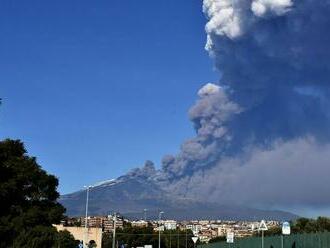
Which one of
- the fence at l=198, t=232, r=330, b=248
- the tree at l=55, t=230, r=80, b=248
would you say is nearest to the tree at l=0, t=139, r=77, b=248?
the tree at l=55, t=230, r=80, b=248

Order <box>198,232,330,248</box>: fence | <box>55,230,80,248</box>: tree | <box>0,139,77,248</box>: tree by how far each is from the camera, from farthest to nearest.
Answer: <box>55,230,80,248</box>: tree
<box>0,139,77,248</box>: tree
<box>198,232,330,248</box>: fence

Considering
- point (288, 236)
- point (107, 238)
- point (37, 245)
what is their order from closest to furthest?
1. point (288, 236)
2. point (37, 245)
3. point (107, 238)

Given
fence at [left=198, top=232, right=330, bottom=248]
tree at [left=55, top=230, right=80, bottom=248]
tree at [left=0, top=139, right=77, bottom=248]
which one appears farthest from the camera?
tree at [left=55, top=230, right=80, bottom=248]

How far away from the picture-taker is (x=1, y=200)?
54594 millimetres

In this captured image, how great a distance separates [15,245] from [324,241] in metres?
21.4

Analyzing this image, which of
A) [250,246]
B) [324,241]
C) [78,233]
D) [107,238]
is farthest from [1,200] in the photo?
[107,238]

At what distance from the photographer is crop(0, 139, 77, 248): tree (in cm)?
5094

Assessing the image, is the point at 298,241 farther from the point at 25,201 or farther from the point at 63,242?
the point at 63,242

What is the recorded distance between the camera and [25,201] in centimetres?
6209

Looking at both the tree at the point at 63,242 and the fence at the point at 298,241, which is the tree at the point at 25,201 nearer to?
the tree at the point at 63,242

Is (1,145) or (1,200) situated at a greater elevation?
(1,145)

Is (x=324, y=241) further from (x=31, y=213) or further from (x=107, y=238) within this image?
(x=107, y=238)

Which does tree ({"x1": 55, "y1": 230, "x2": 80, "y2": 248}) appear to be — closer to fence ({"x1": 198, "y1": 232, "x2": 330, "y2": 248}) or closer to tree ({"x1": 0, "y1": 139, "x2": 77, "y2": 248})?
tree ({"x1": 0, "y1": 139, "x2": 77, "y2": 248})

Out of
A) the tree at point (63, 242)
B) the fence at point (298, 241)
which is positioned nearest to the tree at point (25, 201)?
the tree at point (63, 242)
